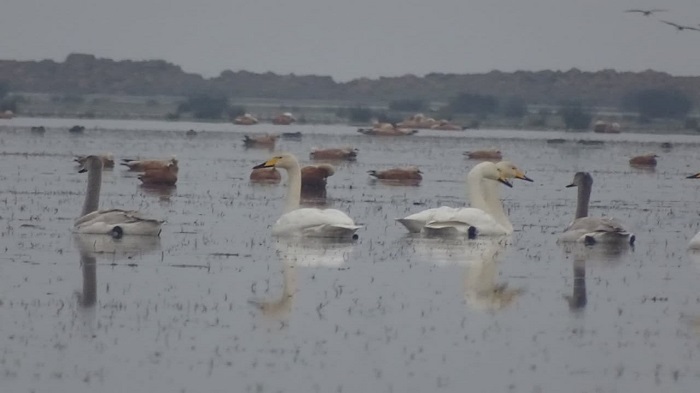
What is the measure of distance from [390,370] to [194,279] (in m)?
3.77

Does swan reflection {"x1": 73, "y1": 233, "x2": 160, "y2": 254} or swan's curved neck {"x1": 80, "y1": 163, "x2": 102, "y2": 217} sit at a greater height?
swan's curved neck {"x1": 80, "y1": 163, "x2": 102, "y2": 217}

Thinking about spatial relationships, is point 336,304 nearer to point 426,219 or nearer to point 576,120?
point 426,219

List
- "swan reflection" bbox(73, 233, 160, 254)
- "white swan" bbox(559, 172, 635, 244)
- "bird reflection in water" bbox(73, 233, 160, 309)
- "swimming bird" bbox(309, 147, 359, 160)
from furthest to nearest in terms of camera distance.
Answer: "swimming bird" bbox(309, 147, 359, 160)
"white swan" bbox(559, 172, 635, 244)
"swan reflection" bbox(73, 233, 160, 254)
"bird reflection in water" bbox(73, 233, 160, 309)

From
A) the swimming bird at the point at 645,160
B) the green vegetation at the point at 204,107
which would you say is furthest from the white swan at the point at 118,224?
the green vegetation at the point at 204,107

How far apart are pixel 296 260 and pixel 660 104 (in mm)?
68956

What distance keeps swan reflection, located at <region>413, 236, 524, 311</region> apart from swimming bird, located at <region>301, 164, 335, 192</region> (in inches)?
304

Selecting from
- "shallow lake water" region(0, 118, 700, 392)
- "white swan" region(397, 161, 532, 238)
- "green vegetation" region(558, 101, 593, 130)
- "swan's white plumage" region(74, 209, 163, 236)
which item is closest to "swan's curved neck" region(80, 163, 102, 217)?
"shallow lake water" region(0, 118, 700, 392)

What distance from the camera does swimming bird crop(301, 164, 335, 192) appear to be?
2492 cm

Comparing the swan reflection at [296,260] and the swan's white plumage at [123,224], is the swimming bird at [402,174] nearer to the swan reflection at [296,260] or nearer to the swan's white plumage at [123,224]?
the swan reflection at [296,260]

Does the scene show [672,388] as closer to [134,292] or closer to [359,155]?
[134,292]

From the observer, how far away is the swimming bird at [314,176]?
24.9 metres

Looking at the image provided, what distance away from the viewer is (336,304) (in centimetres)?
1195

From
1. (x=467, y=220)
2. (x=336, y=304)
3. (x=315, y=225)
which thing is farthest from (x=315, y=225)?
(x=336, y=304)

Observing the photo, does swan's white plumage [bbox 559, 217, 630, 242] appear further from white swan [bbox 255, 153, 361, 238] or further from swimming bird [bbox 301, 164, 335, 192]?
swimming bird [bbox 301, 164, 335, 192]
